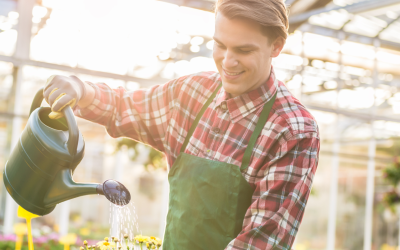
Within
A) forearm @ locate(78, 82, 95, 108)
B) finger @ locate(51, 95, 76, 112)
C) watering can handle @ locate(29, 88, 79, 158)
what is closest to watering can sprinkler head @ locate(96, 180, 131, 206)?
watering can handle @ locate(29, 88, 79, 158)

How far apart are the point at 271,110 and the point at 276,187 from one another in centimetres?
22

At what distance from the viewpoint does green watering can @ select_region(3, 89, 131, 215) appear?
0.89m

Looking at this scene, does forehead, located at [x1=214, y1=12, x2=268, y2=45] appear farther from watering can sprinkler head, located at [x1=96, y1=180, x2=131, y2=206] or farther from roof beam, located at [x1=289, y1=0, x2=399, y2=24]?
roof beam, located at [x1=289, y1=0, x2=399, y2=24]

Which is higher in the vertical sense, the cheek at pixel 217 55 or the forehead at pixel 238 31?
the forehead at pixel 238 31

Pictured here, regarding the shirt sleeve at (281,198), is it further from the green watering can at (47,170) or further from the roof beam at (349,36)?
the roof beam at (349,36)

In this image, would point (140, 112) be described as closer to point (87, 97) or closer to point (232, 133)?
point (87, 97)

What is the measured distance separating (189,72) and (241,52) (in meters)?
4.01

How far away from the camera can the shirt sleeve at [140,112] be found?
1.20 metres

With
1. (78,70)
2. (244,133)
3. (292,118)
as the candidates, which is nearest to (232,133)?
(244,133)

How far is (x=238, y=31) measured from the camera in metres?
0.92

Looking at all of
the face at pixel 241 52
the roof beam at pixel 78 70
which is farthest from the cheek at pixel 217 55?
the roof beam at pixel 78 70

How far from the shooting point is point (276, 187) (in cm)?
92

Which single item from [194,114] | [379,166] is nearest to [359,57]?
[379,166]

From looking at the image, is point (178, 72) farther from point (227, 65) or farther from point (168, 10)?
point (227, 65)
